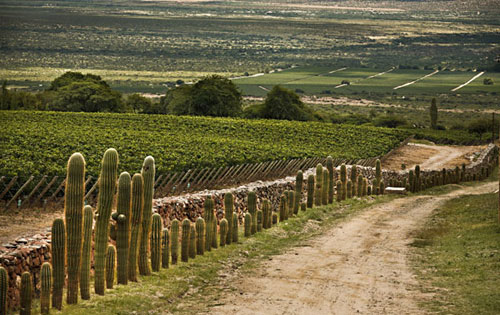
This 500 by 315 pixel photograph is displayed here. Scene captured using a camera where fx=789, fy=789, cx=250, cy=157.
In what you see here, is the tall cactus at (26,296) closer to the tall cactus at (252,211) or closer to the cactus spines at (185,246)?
the cactus spines at (185,246)

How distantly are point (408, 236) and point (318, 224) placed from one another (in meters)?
3.65

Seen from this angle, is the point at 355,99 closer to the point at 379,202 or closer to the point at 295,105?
the point at 295,105

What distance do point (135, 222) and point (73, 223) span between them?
7.74 feet

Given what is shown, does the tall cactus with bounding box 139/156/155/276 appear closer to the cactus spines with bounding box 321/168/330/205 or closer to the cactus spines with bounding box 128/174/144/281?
the cactus spines with bounding box 128/174/144/281

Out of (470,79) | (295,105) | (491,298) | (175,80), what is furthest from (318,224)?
(470,79)

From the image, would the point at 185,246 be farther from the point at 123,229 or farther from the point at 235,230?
the point at 235,230

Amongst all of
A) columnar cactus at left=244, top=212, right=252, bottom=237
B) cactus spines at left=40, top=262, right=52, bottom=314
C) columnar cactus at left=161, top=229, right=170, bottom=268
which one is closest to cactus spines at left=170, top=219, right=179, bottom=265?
columnar cactus at left=161, top=229, right=170, bottom=268

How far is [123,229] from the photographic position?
1711 centimetres

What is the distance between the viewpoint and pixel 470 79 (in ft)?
634

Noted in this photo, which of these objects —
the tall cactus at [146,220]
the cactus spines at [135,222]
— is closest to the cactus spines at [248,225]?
the tall cactus at [146,220]

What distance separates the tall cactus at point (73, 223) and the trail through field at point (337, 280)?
9.72 ft

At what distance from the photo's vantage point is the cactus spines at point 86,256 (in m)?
15.9

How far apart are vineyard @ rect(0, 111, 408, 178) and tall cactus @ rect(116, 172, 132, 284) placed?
17.4 metres

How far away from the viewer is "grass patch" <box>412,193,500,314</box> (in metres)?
17.2
